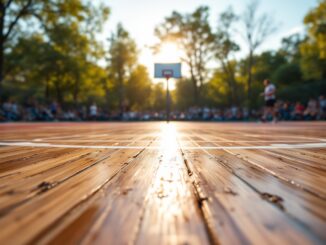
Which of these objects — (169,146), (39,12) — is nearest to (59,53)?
(39,12)

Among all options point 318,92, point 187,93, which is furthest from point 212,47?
point 187,93

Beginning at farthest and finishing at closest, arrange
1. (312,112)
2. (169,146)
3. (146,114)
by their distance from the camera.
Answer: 1. (146,114)
2. (312,112)
3. (169,146)

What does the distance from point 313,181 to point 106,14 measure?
2712 centimetres

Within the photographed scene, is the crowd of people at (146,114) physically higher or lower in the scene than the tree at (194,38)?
lower

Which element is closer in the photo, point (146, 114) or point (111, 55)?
point (146, 114)

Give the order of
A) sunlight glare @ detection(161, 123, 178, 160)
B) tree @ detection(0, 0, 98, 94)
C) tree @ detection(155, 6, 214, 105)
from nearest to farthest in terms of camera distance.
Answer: sunlight glare @ detection(161, 123, 178, 160) → tree @ detection(0, 0, 98, 94) → tree @ detection(155, 6, 214, 105)

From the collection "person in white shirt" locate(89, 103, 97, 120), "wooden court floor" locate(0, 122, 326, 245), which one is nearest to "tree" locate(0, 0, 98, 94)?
"person in white shirt" locate(89, 103, 97, 120)

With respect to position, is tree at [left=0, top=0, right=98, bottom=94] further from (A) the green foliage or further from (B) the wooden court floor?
(B) the wooden court floor

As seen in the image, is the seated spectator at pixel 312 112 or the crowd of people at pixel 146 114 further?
the crowd of people at pixel 146 114

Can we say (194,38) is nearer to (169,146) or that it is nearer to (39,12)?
(39,12)

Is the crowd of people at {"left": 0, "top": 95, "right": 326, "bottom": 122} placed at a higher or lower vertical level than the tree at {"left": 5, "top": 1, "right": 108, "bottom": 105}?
lower

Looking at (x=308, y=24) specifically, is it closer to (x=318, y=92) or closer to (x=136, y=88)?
(x=318, y=92)

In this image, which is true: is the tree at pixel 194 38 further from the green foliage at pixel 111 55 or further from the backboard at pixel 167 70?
the backboard at pixel 167 70

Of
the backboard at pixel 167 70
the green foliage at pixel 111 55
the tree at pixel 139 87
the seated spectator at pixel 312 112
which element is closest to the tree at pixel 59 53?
the green foliage at pixel 111 55
